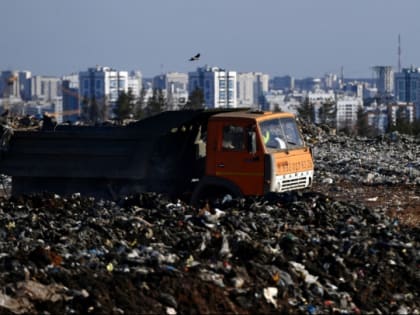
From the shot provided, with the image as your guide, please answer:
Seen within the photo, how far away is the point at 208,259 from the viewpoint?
1069 centimetres

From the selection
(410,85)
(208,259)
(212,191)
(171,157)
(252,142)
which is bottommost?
(208,259)

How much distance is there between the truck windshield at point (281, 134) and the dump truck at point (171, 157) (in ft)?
0.05

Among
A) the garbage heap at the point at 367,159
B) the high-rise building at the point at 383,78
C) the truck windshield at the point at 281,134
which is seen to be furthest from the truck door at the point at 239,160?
the high-rise building at the point at 383,78

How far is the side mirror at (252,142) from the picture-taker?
49.7ft

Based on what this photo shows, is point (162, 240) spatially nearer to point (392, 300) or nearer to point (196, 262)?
point (196, 262)

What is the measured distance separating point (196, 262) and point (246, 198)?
4.49 meters

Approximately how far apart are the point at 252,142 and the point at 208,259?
15.3 ft

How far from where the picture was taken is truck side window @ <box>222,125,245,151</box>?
15266mm

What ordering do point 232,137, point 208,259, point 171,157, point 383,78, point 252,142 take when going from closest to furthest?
1. point 208,259
2. point 252,142
3. point 232,137
4. point 171,157
5. point 383,78

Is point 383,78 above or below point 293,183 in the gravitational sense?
above

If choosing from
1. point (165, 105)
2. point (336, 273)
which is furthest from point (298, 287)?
point (165, 105)

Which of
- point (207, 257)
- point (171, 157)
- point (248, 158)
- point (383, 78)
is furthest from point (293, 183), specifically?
point (383, 78)

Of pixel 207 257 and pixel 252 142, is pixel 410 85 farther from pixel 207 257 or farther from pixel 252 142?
pixel 207 257

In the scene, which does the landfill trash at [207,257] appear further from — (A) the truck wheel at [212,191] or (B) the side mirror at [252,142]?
(B) the side mirror at [252,142]
